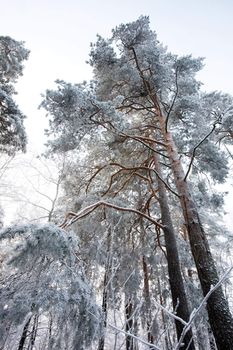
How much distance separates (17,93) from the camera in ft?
23.6

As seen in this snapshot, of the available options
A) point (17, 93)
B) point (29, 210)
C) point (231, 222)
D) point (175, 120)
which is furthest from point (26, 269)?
point (231, 222)

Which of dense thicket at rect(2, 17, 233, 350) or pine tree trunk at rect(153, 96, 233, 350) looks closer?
dense thicket at rect(2, 17, 233, 350)

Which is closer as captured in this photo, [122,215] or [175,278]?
[175,278]

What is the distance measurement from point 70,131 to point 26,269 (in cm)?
397

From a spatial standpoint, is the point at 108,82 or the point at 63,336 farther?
the point at 108,82

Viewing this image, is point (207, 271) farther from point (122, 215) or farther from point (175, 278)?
point (122, 215)

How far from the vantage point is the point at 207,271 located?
4.15 meters

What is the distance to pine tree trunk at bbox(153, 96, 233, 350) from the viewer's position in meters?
3.59

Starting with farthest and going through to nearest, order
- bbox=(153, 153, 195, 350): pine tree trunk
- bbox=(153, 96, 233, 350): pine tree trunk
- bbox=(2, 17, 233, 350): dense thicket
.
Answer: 1. bbox=(153, 153, 195, 350): pine tree trunk
2. bbox=(153, 96, 233, 350): pine tree trunk
3. bbox=(2, 17, 233, 350): dense thicket

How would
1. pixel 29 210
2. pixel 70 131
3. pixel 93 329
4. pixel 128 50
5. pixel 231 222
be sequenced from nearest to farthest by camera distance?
pixel 93 329 < pixel 70 131 < pixel 128 50 < pixel 29 210 < pixel 231 222

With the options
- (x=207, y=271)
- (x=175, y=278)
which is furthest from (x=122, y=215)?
(x=207, y=271)

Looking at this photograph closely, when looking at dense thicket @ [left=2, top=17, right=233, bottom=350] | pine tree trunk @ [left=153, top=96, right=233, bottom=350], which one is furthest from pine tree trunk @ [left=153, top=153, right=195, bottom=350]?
pine tree trunk @ [left=153, top=96, right=233, bottom=350]

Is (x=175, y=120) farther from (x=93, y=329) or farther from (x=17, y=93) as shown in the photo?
(x=93, y=329)

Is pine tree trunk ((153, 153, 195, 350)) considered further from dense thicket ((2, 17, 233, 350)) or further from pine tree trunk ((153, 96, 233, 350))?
pine tree trunk ((153, 96, 233, 350))
